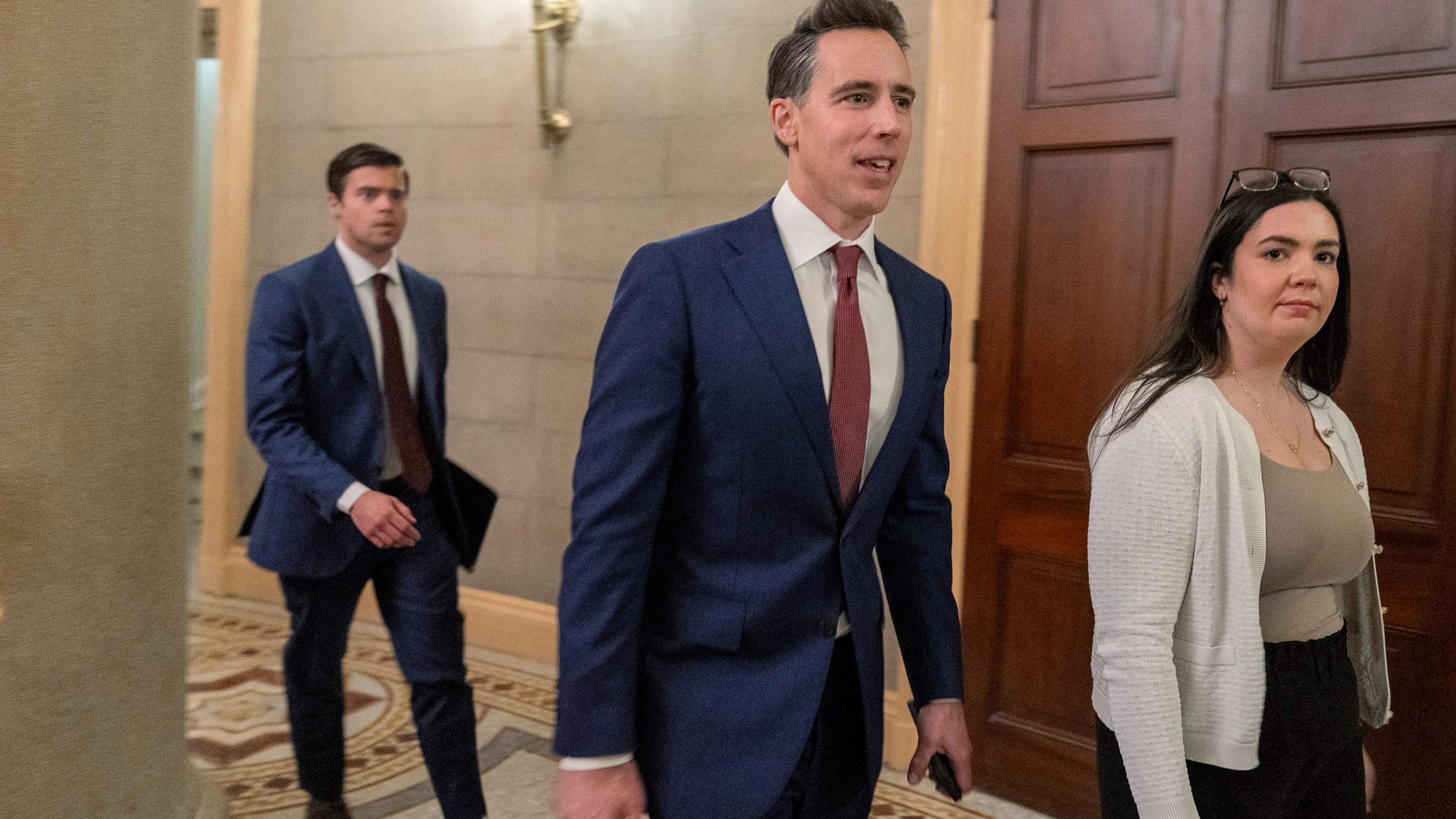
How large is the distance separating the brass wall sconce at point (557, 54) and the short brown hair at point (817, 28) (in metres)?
2.59

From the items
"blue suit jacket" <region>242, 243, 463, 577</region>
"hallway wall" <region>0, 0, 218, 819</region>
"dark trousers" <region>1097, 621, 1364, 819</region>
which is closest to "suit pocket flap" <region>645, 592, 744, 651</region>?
"dark trousers" <region>1097, 621, 1364, 819</region>

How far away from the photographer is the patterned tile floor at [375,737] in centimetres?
289

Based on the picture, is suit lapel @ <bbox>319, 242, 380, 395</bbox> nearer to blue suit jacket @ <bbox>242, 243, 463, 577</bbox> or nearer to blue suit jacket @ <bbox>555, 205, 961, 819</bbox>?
blue suit jacket @ <bbox>242, 243, 463, 577</bbox>

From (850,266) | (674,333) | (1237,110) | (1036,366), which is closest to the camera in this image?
(674,333)

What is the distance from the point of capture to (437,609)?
8.39ft

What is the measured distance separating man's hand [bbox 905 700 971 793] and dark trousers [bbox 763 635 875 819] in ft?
0.27

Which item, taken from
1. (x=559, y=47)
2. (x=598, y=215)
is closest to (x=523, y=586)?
(x=598, y=215)

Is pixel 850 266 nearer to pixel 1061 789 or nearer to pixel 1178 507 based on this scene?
pixel 1178 507

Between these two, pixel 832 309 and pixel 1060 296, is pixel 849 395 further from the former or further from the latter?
pixel 1060 296

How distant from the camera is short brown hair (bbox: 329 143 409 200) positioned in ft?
8.96

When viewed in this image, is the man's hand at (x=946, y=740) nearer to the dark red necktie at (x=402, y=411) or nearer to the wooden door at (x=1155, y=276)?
the wooden door at (x=1155, y=276)

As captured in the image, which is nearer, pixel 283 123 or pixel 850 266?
pixel 850 266

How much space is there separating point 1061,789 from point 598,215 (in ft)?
7.76

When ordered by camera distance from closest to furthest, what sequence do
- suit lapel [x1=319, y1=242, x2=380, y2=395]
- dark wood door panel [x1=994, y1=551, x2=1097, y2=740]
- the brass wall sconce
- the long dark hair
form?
the long dark hair
suit lapel [x1=319, y1=242, x2=380, y2=395]
dark wood door panel [x1=994, y1=551, x2=1097, y2=740]
the brass wall sconce
